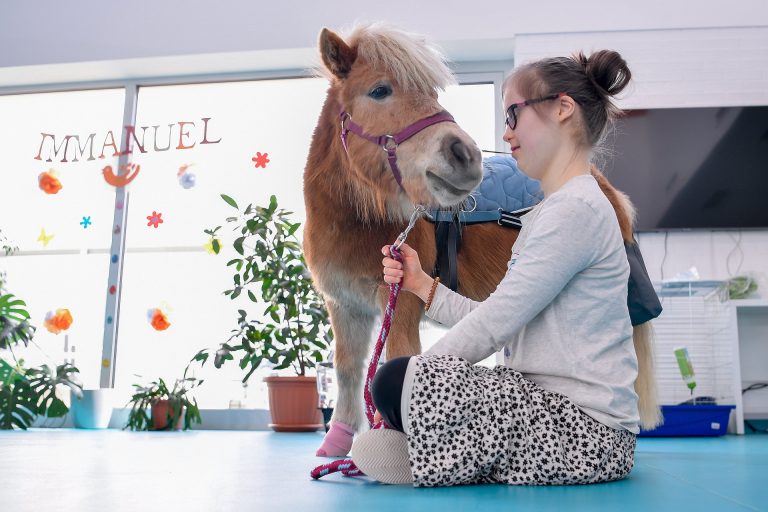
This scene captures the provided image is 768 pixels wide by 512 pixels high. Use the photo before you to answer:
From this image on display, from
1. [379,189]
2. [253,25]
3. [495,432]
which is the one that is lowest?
[495,432]

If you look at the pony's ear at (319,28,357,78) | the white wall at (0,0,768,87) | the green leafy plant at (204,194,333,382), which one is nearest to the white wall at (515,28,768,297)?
the white wall at (0,0,768,87)

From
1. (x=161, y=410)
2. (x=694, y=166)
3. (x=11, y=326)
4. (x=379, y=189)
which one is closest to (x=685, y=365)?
(x=694, y=166)

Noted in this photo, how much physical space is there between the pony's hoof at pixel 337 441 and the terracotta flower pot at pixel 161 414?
2.12 meters

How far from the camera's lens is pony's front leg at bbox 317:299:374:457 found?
2098mm

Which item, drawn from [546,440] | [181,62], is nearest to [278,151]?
[181,62]

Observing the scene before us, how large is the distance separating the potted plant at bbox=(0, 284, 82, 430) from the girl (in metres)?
3.25

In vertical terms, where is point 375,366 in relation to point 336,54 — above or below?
below

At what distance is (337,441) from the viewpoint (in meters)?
2.07

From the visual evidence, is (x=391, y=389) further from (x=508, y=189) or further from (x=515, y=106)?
(x=508, y=189)

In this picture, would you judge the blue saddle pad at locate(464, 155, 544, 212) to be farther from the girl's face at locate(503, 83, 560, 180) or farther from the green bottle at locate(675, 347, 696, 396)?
the green bottle at locate(675, 347, 696, 396)

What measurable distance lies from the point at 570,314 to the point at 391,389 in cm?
37

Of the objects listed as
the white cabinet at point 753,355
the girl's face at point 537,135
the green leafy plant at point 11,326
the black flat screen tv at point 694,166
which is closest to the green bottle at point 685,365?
the white cabinet at point 753,355

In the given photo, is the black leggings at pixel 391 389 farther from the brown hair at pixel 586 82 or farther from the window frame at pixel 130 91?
the window frame at pixel 130 91

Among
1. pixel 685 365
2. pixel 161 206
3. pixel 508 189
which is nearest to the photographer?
pixel 508 189
